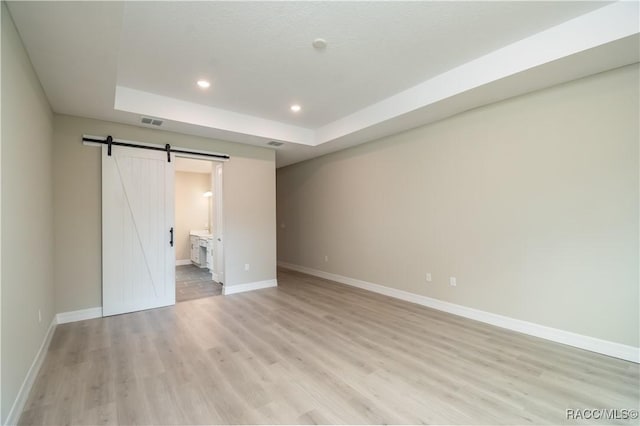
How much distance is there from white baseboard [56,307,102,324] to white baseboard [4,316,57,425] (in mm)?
667

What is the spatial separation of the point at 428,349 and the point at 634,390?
1.53 metres

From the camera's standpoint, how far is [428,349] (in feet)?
9.91

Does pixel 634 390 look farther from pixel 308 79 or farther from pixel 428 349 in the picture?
pixel 308 79

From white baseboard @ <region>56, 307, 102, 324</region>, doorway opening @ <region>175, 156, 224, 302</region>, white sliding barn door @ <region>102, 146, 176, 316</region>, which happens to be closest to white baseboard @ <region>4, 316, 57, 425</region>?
white baseboard @ <region>56, 307, 102, 324</region>

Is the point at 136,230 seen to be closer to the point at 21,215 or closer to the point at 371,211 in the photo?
the point at 21,215

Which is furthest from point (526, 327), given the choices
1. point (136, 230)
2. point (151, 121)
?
point (151, 121)

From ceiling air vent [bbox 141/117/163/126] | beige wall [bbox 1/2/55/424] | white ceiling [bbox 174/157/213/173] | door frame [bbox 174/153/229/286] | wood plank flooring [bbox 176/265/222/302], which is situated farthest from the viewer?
white ceiling [bbox 174/157/213/173]

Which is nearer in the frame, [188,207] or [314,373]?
[314,373]

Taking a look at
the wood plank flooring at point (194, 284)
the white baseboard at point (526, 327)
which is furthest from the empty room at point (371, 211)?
the wood plank flooring at point (194, 284)

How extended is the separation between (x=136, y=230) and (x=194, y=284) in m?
1.97

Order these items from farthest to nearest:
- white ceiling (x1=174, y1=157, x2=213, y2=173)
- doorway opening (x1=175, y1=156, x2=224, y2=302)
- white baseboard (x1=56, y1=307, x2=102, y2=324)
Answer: white ceiling (x1=174, y1=157, x2=213, y2=173) < doorway opening (x1=175, y1=156, x2=224, y2=302) < white baseboard (x1=56, y1=307, x2=102, y2=324)

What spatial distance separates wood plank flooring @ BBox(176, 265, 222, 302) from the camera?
513cm

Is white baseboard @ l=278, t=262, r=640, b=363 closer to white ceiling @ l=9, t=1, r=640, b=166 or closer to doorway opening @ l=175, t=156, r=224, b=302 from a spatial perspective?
white ceiling @ l=9, t=1, r=640, b=166

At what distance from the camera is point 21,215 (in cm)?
226
